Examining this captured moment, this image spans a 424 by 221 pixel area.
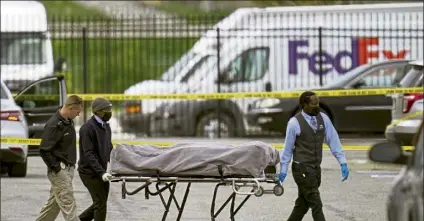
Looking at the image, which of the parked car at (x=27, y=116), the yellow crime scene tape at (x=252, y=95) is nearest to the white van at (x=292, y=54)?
the yellow crime scene tape at (x=252, y=95)

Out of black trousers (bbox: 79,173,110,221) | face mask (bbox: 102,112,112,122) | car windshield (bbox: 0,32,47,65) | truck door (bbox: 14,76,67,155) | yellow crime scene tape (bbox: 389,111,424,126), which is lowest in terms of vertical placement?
black trousers (bbox: 79,173,110,221)

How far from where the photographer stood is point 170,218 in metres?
13.9

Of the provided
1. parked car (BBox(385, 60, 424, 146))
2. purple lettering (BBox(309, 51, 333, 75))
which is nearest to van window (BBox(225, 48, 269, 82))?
purple lettering (BBox(309, 51, 333, 75))

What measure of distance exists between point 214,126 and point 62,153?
12966 millimetres

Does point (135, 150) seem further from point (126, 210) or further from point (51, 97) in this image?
point (51, 97)

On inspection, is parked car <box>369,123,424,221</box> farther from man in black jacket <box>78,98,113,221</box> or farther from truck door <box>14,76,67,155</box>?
truck door <box>14,76,67,155</box>

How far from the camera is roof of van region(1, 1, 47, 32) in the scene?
91.7 feet

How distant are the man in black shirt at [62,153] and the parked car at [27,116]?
5.44 m

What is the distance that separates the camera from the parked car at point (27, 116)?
17250 mm

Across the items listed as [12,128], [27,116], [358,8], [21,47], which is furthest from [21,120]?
[21,47]

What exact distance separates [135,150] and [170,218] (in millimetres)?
2508

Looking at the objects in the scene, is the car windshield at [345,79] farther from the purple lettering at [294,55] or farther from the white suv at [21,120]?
the white suv at [21,120]

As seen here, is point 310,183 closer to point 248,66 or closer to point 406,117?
point 406,117

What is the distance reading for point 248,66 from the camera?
25.3 meters
